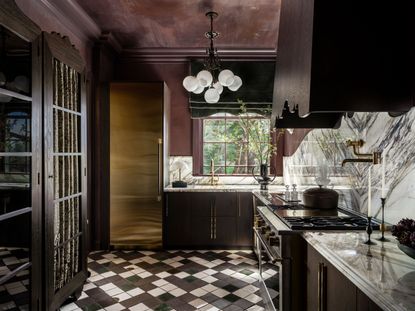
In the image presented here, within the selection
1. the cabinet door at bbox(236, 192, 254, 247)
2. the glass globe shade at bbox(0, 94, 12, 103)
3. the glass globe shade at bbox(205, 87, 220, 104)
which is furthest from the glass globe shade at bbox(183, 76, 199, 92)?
the glass globe shade at bbox(0, 94, 12, 103)

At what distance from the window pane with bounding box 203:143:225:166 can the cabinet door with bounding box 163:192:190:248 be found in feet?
3.08

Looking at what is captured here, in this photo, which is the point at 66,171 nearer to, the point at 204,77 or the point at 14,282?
the point at 14,282

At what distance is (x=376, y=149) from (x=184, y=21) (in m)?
2.61

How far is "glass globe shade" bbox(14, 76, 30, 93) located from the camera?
1889 millimetres

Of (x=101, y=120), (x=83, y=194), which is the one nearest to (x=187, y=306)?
(x=83, y=194)

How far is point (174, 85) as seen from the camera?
4832mm

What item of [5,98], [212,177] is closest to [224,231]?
[212,177]

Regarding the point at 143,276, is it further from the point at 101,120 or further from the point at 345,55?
the point at 345,55

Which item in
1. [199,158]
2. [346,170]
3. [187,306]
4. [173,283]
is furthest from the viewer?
[199,158]

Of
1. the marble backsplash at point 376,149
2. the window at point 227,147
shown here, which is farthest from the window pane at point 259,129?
the marble backsplash at point 376,149

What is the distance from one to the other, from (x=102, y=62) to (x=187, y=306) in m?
3.25

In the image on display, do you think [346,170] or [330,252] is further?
[346,170]

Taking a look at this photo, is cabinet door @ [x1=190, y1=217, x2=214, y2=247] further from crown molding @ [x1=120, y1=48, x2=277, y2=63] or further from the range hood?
crown molding @ [x1=120, y1=48, x2=277, y2=63]

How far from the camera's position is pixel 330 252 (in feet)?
4.42
